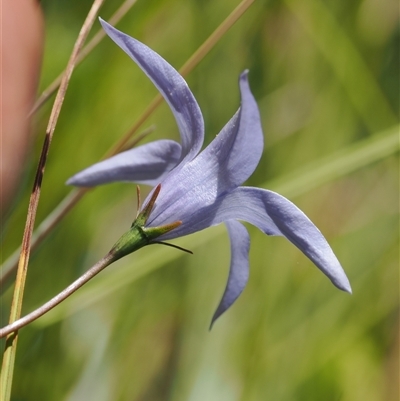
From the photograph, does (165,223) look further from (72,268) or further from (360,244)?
(360,244)

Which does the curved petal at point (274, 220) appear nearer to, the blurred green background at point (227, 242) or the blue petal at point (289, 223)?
the blue petal at point (289, 223)

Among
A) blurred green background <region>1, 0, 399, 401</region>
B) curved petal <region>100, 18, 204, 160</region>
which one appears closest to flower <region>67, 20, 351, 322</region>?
curved petal <region>100, 18, 204, 160</region>

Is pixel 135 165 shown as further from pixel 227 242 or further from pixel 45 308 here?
pixel 227 242

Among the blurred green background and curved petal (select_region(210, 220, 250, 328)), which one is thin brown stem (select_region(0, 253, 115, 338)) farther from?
the blurred green background

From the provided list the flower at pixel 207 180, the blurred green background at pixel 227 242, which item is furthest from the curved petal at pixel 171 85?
the blurred green background at pixel 227 242

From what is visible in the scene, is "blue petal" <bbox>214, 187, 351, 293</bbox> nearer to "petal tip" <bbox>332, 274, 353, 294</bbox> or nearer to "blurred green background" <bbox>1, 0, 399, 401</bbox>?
"petal tip" <bbox>332, 274, 353, 294</bbox>

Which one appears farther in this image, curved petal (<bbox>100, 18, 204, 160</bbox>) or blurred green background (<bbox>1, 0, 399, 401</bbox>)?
blurred green background (<bbox>1, 0, 399, 401</bbox>)

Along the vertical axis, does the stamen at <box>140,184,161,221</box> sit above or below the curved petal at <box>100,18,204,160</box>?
below
